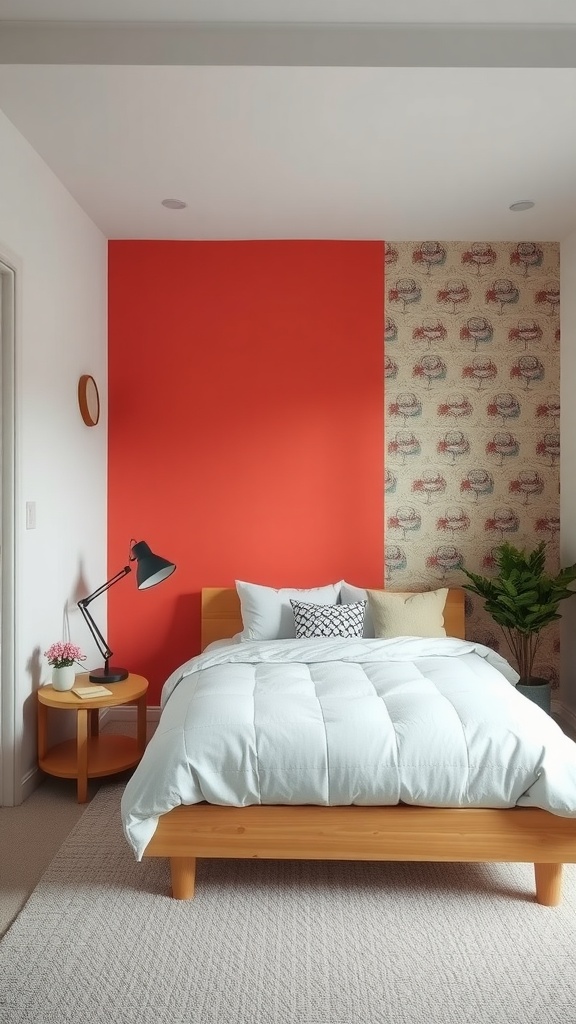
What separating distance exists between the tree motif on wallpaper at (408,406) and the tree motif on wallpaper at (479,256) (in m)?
0.81

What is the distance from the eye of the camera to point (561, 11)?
2.54 meters

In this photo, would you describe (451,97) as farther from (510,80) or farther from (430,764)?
(430,764)

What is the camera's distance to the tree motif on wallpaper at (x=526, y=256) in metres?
4.50

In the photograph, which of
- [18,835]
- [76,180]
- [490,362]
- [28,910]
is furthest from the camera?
[490,362]

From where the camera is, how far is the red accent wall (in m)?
4.51

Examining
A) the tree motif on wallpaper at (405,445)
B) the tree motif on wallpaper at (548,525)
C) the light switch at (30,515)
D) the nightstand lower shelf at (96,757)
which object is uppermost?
the tree motif on wallpaper at (405,445)

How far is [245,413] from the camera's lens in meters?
4.52

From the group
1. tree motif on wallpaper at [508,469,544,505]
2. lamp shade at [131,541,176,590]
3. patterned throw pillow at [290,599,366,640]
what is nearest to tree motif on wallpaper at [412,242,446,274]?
tree motif on wallpaper at [508,469,544,505]

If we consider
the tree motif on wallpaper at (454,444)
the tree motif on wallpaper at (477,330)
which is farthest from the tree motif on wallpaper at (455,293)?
the tree motif on wallpaper at (454,444)

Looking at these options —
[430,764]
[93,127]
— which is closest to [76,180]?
[93,127]

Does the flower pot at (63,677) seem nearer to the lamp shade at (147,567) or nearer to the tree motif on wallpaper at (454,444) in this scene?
the lamp shade at (147,567)

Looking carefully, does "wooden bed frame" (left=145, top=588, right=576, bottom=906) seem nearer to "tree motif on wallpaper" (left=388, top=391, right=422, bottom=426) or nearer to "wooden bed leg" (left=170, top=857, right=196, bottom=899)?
"wooden bed leg" (left=170, top=857, right=196, bottom=899)

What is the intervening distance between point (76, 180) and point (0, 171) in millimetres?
681

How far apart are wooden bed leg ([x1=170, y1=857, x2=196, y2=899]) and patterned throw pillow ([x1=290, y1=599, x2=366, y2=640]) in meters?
1.51
